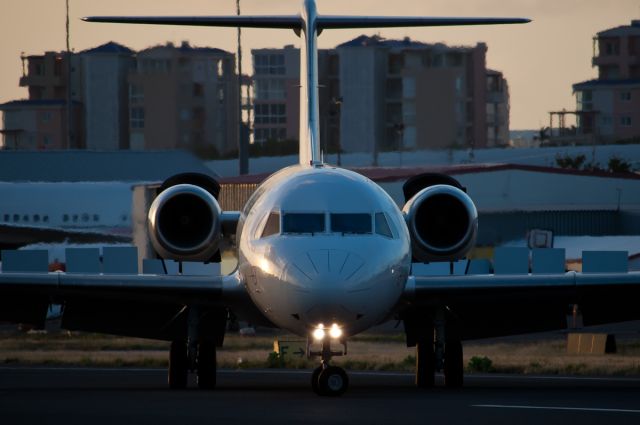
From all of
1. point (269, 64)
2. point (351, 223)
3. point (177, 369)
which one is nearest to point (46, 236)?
point (177, 369)

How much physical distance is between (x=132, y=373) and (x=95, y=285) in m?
6.86

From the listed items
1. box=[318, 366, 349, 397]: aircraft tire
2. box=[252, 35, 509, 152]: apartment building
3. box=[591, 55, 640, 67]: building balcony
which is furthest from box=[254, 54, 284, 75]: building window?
box=[318, 366, 349, 397]: aircraft tire

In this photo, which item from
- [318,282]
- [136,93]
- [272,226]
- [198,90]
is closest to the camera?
[318,282]

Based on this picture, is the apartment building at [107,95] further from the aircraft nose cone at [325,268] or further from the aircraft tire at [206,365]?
the aircraft nose cone at [325,268]

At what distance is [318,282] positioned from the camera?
20875mm

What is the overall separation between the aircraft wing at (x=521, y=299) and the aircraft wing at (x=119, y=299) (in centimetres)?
284

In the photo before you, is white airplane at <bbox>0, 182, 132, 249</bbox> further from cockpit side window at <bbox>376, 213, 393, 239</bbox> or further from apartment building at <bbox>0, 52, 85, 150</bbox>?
cockpit side window at <bbox>376, 213, 393, 239</bbox>

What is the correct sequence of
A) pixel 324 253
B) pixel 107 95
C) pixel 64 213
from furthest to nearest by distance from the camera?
pixel 107 95 → pixel 64 213 → pixel 324 253

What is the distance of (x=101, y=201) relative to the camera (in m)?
68.1

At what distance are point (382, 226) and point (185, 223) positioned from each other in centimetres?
454

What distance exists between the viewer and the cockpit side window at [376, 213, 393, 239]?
22.4 meters

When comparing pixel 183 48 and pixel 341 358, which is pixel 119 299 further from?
pixel 183 48

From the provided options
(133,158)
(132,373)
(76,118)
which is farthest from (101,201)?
(132,373)

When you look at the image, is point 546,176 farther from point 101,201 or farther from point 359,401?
point 359,401
